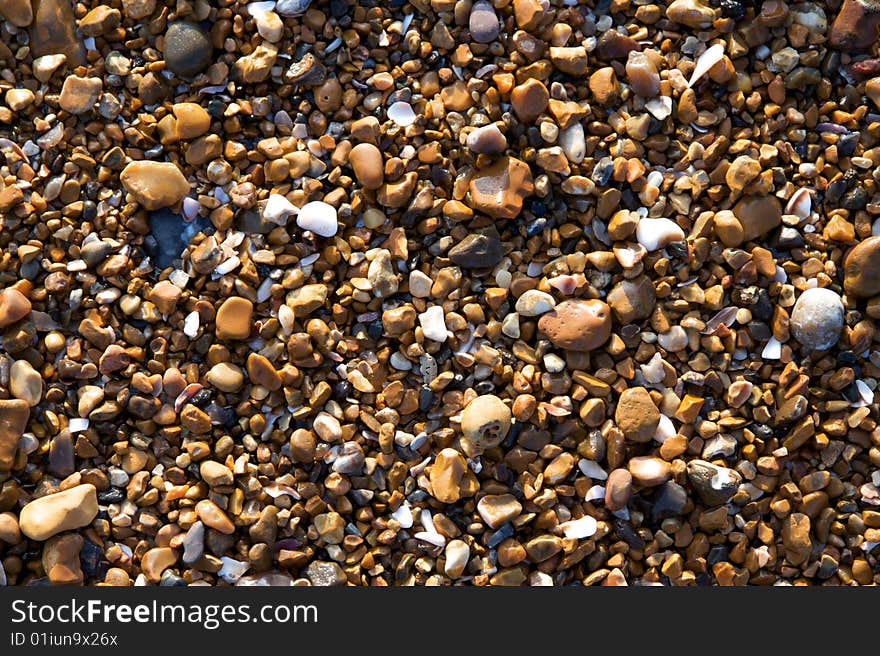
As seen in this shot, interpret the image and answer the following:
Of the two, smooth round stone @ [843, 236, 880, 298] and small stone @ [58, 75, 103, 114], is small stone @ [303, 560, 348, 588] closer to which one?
small stone @ [58, 75, 103, 114]

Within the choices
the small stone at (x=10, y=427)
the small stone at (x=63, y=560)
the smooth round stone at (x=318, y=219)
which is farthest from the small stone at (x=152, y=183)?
the small stone at (x=63, y=560)

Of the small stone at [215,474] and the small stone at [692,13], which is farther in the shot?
the small stone at [692,13]

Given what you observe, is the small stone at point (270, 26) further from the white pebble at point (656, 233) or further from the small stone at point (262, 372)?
the white pebble at point (656, 233)

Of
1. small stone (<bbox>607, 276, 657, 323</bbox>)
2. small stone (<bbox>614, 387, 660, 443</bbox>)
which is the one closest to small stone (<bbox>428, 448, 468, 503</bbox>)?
small stone (<bbox>614, 387, 660, 443</bbox>)

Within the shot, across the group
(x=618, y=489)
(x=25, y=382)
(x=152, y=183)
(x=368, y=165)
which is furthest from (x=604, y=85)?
(x=25, y=382)

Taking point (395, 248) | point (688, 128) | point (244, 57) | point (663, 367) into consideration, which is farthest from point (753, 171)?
point (244, 57)

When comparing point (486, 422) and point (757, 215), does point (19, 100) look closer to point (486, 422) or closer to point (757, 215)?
point (486, 422)
